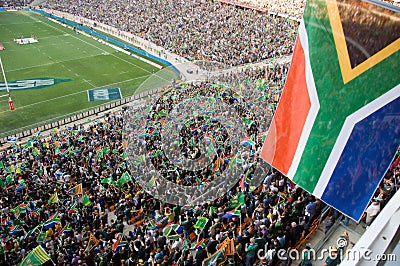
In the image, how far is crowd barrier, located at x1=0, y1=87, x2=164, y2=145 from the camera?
2415 centimetres

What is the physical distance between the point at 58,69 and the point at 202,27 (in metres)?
17.7

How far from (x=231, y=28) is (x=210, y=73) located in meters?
15.7

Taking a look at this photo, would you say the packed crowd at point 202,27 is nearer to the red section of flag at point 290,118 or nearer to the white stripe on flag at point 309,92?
the red section of flag at point 290,118

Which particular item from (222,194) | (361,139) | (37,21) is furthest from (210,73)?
(37,21)

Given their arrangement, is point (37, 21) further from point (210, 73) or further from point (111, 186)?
point (111, 186)

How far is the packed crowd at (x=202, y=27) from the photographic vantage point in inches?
1469

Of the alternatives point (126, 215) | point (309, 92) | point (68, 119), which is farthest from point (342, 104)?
point (68, 119)

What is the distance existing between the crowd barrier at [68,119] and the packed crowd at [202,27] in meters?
10.1

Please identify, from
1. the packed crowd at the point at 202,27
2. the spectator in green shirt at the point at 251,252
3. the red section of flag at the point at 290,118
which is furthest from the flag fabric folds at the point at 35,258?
the packed crowd at the point at 202,27

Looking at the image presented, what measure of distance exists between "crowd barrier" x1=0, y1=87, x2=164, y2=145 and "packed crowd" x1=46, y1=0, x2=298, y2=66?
1014 cm

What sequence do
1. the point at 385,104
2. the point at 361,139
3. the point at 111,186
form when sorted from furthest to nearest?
the point at 111,186 → the point at 361,139 → the point at 385,104

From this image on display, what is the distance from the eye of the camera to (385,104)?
4461 mm

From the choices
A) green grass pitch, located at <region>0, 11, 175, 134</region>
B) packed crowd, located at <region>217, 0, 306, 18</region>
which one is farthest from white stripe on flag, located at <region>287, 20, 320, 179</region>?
packed crowd, located at <region>217, 0, 306, 18</region>

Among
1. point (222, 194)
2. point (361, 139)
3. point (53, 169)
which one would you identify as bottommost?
point (53, 169)
